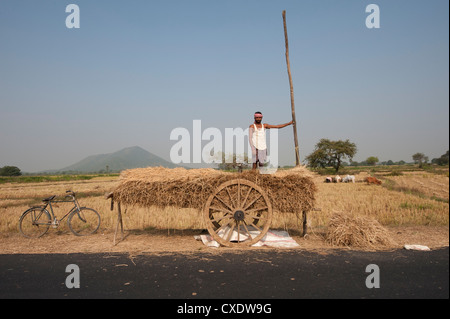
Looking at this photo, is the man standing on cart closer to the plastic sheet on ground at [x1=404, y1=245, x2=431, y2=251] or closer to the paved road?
the paved road

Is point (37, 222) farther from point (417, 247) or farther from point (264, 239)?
point (417, 247)

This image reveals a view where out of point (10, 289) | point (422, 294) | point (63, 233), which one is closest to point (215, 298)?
point (422, 294)

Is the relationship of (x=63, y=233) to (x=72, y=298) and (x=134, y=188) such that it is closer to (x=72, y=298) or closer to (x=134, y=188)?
(x=134, y=188)

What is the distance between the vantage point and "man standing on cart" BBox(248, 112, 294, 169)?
7.68 meters

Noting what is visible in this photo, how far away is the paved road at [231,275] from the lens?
406cm

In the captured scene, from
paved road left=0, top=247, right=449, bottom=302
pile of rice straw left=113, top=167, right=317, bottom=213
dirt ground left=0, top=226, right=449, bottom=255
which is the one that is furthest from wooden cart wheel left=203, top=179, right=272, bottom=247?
paved road left=0, top=247, right=449, bottom=302

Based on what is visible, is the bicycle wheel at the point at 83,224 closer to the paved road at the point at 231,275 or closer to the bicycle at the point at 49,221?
the bicycle at the point at 49,221

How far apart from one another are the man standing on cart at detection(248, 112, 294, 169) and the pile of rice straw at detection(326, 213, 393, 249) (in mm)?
2604

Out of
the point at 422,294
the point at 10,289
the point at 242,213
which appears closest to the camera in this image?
the point at 422,294

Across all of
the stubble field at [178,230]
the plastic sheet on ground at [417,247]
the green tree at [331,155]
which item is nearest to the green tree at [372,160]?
the green tree at [331,155]

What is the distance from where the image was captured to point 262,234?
6.82 metres

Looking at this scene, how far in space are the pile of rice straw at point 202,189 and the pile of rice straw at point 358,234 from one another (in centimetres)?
94
